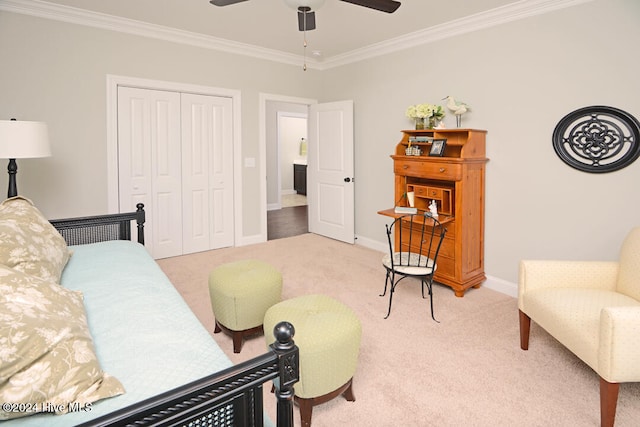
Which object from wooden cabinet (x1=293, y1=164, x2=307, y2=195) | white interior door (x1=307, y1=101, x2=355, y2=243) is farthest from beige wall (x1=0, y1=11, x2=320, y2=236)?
wooden cabinet (x1=293, y1=164, x2=307, y2=195)

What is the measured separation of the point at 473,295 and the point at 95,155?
160 inches

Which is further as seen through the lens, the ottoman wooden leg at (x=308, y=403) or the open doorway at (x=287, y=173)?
the open doorway at (x=287, y=173)

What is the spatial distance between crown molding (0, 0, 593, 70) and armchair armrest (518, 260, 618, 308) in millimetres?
2127

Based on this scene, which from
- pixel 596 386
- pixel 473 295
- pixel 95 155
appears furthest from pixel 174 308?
pixel 95 155

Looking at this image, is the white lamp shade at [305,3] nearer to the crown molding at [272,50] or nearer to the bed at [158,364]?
the crown molding at [272,50]

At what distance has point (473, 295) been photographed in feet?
11.7

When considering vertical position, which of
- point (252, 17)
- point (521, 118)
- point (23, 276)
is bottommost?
point (23, 276)

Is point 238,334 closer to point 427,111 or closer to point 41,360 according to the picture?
point 41,360

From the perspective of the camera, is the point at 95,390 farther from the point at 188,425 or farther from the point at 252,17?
the point at 252,17

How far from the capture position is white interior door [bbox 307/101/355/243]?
5262mm

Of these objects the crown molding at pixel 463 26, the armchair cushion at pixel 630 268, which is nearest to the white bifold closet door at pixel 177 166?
the crown molding at pixel 463 26

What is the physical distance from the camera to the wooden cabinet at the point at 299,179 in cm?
1062

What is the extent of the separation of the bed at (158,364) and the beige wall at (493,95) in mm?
2188

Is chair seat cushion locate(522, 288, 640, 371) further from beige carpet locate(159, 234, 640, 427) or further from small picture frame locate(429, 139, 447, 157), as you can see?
Answer: small picture frame locate(429, 139, 447, 157)
